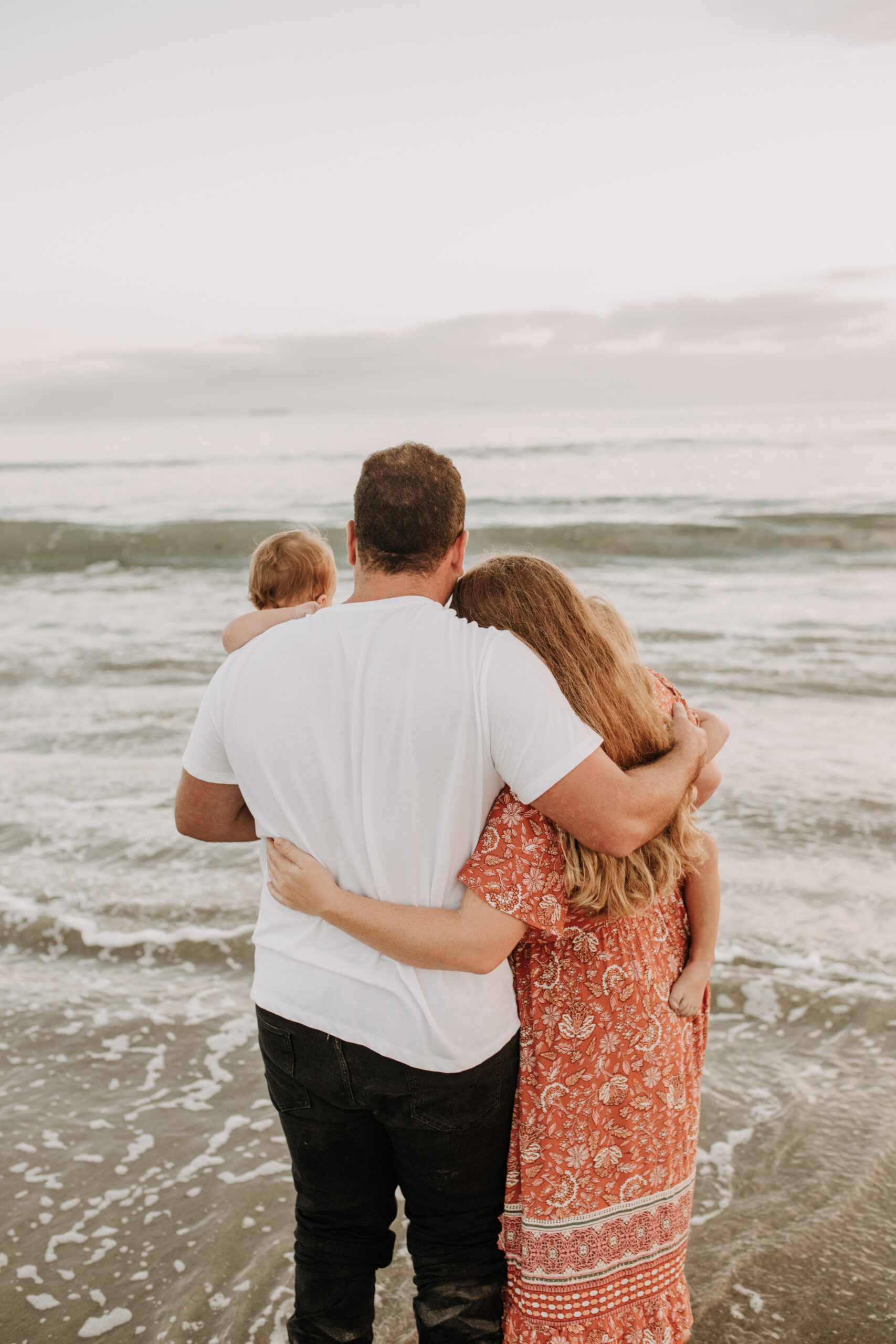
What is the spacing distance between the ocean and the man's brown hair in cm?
197

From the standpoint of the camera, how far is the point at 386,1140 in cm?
192

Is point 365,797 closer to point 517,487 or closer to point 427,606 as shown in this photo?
point 427,606

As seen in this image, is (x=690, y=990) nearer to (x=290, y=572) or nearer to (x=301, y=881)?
(x=301, y=881)

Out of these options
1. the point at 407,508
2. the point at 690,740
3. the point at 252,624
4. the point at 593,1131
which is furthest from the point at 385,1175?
the point at 252,624

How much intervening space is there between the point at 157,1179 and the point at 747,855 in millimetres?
3102

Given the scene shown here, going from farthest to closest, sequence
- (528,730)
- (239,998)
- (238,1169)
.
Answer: (239,998), (238,1169), (528,730)

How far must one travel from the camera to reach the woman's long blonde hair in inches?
69.8

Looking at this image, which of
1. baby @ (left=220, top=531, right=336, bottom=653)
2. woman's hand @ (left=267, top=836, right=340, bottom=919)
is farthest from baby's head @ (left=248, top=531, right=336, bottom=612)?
woman's hand @ (left=267, top=836, right=340, bottom=919)

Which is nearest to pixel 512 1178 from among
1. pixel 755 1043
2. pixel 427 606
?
pixel 427 606

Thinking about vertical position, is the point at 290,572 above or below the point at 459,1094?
above

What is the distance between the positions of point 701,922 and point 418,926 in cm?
74

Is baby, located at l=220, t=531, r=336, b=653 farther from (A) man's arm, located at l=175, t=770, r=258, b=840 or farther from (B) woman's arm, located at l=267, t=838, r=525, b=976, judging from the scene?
(B) woman's arm, located at l=267, t=838, r=525, b=976

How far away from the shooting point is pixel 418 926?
1.69 m

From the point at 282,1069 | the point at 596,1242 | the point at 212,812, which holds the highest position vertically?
the point at 212,812
